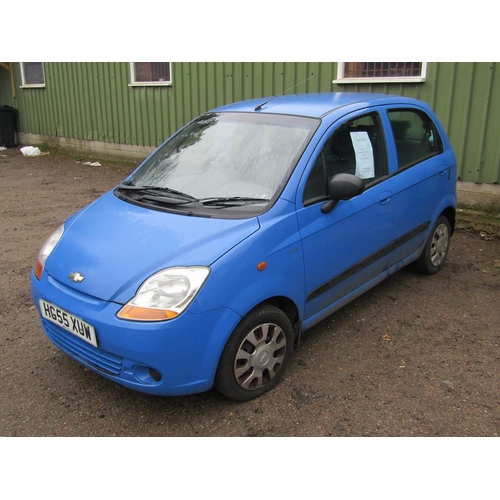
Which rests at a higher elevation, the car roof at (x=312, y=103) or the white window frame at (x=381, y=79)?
the white window frame at (x=381, y=79)

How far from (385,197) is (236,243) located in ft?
5.10

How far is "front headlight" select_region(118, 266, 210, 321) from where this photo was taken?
259 cm

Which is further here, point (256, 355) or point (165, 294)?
point (256, 355)

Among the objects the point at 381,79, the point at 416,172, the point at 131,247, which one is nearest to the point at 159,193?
the point at 131,247

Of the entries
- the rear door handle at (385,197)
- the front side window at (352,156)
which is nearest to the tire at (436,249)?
the rear door handle at (385,197)

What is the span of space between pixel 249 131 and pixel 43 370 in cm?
222

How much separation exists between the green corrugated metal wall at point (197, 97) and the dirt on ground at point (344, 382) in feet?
8.54

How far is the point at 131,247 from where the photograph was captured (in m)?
2.88

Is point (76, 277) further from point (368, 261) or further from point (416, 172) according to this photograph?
point (416, 172)

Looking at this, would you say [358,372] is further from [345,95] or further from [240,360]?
[345,95]

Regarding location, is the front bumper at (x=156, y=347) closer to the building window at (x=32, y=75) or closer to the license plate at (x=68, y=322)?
the license plate at (x=68, y=322)

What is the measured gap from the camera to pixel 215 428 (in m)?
2.86

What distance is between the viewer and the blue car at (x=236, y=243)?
2.66 meters

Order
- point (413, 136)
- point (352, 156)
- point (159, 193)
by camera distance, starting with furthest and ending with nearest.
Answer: point (413, 136), point (352, 156), point (159, 193)
